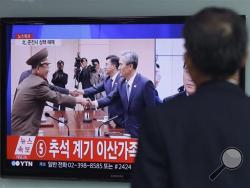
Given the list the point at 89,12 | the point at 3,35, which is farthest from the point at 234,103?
the point at 3,35

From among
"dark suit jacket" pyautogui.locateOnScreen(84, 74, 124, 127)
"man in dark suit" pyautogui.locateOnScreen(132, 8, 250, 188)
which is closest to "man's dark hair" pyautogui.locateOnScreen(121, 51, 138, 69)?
"dark suit jacket" pyautogui.locateOnScreen(84, 74, 124, 127)

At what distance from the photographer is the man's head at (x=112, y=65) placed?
2.66 metres

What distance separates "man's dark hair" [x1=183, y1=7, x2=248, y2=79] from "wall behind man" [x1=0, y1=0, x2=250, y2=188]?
163 centimetres

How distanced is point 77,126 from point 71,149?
0.49 feet

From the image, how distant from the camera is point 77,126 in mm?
2686

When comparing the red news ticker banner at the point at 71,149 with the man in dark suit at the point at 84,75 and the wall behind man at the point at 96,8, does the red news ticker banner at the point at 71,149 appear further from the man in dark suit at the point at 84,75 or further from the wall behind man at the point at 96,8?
the man in dark suit at the point at 84,75

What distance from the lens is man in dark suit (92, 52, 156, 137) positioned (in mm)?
2631

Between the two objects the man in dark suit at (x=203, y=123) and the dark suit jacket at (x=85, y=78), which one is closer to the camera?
the man in dark suit at (x=203, y=123)

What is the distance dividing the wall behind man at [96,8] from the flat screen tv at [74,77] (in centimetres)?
9

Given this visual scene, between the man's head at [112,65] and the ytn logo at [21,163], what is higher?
the man's head at [112,65]

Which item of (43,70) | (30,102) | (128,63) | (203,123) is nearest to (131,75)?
(128,63)

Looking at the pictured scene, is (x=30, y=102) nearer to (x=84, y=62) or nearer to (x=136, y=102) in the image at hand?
(x=84, y=62)

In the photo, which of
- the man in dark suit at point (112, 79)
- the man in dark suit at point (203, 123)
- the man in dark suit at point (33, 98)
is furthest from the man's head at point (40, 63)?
the man in dark suit at point (203, 123)

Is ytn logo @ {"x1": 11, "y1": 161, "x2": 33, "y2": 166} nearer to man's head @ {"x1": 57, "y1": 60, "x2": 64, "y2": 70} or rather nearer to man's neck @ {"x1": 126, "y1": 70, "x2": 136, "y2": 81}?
man's head @ {"x1": 57, "y1": 60, "x2": 64, "y2": 70}
